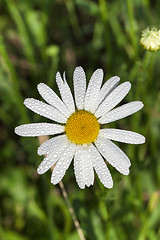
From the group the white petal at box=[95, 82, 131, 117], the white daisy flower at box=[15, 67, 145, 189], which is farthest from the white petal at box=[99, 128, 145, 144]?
the white petal at box=[95, 82, 131, 117]

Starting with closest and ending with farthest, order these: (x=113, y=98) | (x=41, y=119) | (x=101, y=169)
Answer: (x=101, y=169), (x=113, y=98), (x=41, y=119)

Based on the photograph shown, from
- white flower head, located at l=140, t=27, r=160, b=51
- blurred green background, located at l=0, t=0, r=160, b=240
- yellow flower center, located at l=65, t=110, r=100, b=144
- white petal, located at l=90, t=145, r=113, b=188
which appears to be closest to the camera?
white petal, located at l=90, t=145, r=113, b=188

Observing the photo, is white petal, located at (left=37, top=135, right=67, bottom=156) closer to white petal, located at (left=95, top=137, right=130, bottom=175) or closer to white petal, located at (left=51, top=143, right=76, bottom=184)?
white petal, located at (left=51, top=143, right=76, bottom=184)

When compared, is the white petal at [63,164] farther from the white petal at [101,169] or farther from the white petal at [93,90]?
the white petal at [93,90]

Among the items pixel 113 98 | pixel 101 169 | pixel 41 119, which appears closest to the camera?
pixel 101 169

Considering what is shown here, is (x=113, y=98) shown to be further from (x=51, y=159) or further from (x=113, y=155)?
(x=51, y=159)

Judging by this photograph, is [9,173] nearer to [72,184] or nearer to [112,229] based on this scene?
[72,184]

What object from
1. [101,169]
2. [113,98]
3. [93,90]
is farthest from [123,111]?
[101,169]
